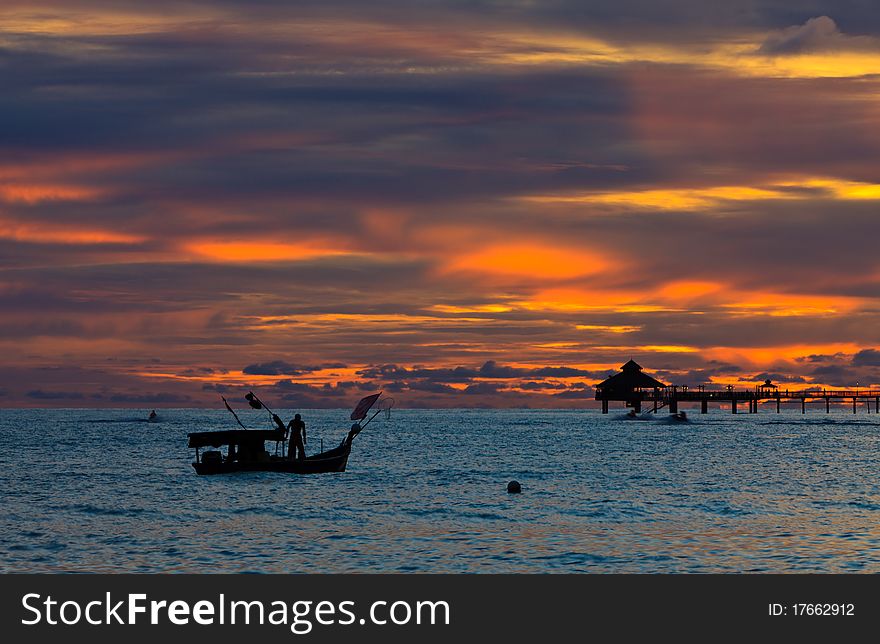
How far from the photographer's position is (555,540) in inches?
1383

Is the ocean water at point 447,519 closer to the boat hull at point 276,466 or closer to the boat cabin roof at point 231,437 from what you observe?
the boat hull at point 276,466

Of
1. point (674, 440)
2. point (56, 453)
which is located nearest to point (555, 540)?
point (56, 453)

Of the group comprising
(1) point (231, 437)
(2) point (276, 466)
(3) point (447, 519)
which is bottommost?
(3) point (447, 519)

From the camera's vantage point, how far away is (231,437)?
192ft

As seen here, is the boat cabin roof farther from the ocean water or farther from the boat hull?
the ocean water

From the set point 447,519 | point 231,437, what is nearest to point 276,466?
point 231,437

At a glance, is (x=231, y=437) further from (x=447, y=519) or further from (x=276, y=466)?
(x=447, y=519)

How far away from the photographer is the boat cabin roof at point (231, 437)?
57.1 m

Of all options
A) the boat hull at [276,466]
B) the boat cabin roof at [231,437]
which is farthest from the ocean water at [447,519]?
the boat cabin roof at [231,437]

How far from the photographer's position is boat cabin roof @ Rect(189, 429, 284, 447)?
57.1 meters

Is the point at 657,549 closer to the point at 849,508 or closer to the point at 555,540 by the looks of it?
the point at 555,540

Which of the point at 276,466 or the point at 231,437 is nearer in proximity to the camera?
the point at 231,437

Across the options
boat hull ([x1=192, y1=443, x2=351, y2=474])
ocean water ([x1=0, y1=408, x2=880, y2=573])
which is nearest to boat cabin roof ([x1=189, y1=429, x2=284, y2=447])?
Result: boat hull ([x1=192, y1=443, x2=351, y2=474])
